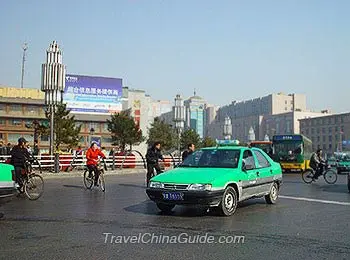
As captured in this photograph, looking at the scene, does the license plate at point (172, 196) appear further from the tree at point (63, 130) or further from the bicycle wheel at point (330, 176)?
the tree at point (63, 130)

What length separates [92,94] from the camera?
67.8 metres

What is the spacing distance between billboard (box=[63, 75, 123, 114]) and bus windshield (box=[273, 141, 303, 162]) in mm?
38458

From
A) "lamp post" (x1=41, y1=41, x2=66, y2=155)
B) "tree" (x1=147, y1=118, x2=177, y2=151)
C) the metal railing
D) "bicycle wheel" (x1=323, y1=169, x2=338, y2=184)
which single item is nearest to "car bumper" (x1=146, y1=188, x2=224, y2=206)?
"bicycle wheel" (x1=323, y1=169, x2=338, y2=184)

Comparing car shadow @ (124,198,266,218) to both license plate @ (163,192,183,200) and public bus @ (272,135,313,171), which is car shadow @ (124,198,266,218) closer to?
license plate @ (163,192,183,200)

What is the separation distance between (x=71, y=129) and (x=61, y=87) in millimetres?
19805

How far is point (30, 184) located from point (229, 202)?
263 inches

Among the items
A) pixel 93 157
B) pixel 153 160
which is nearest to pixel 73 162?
pixel 93 157

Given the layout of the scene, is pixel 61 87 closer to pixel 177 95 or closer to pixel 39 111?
pixel 177 95

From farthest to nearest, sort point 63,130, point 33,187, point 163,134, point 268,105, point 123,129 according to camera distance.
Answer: point 268,105, point 163,134, point 123,129, point 63,130, point 33,187

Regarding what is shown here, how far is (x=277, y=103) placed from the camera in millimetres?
137000

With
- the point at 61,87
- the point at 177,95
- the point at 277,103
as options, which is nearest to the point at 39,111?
the point at 177,95

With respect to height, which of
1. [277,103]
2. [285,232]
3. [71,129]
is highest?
[277,103]

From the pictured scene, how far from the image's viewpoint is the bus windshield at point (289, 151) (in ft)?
113

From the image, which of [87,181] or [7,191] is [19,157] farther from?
[7,191]
